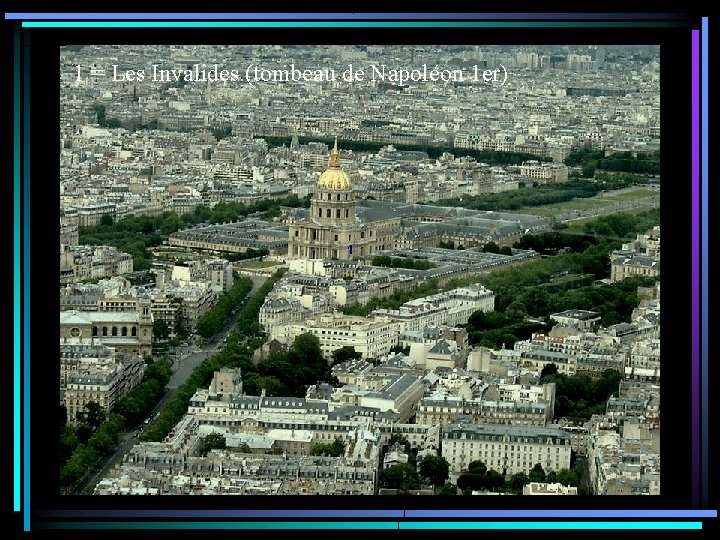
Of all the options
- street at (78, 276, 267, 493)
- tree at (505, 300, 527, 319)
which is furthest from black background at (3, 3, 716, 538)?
tree at (505, 300, 527, 319)
